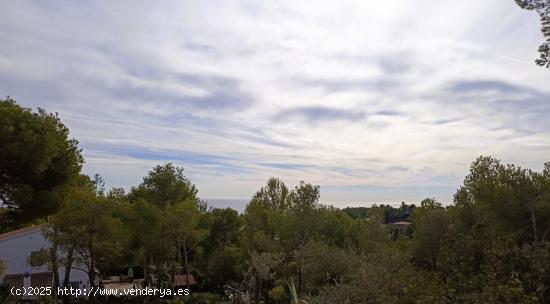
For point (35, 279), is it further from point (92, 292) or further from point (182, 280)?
point (182, 280)

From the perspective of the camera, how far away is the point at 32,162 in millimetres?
14078

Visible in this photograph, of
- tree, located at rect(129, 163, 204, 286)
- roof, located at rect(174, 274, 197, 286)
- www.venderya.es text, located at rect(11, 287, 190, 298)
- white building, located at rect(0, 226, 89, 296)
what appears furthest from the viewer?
roof, located at rect(174, 274, 197, 286)

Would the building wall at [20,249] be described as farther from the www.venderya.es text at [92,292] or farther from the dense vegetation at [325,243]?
the dense vegetation at [325,243]

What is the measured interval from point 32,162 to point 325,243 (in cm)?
1459

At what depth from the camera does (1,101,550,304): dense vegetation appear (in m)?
8.03

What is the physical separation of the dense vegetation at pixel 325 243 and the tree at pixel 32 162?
402 mm

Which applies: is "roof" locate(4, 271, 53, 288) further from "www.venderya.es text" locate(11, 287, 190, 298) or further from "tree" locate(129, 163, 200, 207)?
"tree" locate(129, 163, 200, 207)

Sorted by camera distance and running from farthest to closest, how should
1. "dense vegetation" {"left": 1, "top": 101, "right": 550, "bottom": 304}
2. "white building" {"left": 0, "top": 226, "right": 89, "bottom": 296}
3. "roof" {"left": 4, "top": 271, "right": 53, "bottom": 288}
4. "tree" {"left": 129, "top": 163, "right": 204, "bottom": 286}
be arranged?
"white building" {"left": 0, "top": 226, "right": 89, "bottom": 296} → "roof" {"left": 4, "top": 271, "right": 53, "bottom": 288} → "tree" {"left": 129, "top": 163, "right": 204, "bottom": 286} → "dense vegetation" {"left": 1, "top": 101, "right": 550, "bottom": 304}

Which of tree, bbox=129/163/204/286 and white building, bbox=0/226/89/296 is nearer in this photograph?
tree, bbox=129/163/204/286

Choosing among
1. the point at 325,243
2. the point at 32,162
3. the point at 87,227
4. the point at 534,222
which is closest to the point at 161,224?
the point at 87,227

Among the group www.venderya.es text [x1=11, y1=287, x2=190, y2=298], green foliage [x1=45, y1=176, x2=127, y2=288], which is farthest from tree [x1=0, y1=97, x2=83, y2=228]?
www.venderya.es text [x1=11, y1=287, x2=190, y2=298]

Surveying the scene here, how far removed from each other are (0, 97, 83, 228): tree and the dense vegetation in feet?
1.32

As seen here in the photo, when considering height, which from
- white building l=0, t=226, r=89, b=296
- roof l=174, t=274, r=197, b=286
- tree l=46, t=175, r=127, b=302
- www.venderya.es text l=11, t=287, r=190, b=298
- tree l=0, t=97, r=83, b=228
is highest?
tree l=0, t=97, r=83, b=228

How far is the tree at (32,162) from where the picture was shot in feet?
45.6
